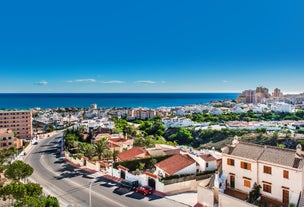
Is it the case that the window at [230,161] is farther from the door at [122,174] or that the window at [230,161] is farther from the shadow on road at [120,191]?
the door at [122,174]

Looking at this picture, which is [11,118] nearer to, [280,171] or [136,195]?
[136,195]

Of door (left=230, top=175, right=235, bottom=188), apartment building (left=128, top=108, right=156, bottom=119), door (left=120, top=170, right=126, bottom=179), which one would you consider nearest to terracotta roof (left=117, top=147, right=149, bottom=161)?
door (left=120, top=170, right=126, bottom=179)

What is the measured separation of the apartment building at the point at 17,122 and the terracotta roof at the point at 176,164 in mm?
71547

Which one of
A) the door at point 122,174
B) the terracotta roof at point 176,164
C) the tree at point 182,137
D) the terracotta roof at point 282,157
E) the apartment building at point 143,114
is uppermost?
the terracotta roof at point 282,157

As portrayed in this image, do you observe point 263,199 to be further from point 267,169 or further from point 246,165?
point 246,165

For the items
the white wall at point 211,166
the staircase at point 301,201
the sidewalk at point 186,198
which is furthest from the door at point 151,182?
the staircase at point 301,201

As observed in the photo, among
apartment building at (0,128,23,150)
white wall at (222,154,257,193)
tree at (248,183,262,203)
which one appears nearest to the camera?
tree at (248,183,262,203)

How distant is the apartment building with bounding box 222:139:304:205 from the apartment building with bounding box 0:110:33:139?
3142 inches

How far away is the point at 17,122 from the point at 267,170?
86.9m

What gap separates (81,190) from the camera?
25.6m

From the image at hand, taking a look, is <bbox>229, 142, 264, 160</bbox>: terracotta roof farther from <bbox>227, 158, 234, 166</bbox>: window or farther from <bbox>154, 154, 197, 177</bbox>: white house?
<bbox>154, 154, 197, 177</bbox>: white house

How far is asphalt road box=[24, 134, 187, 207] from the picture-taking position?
22344 mm

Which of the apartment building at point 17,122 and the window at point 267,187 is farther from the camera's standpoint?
the apartment building at point 17,122

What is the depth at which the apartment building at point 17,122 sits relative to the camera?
87531 millimetres
